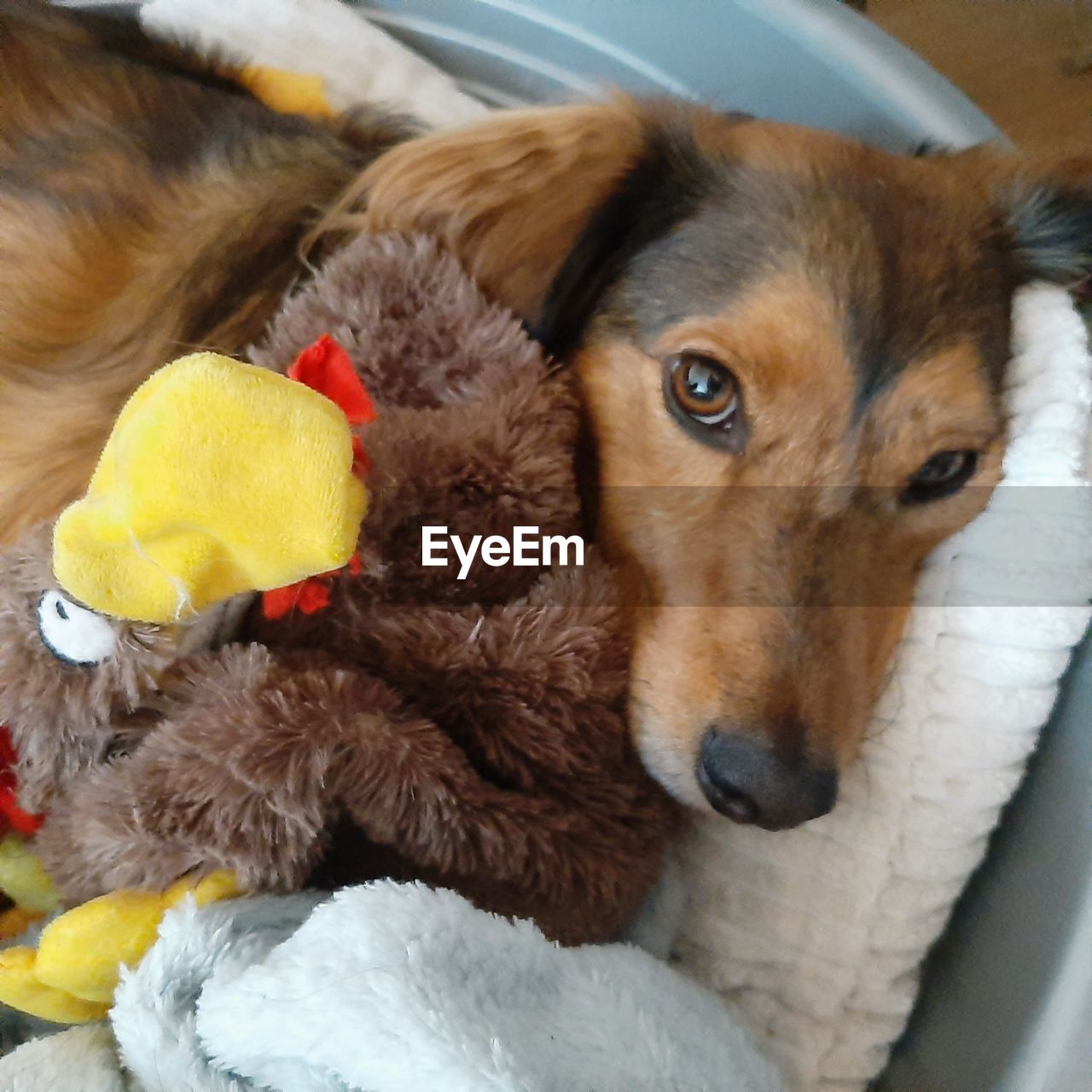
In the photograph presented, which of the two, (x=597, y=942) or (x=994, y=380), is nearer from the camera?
(x=597, y=942)

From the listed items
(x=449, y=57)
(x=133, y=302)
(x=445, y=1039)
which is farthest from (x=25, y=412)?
(x=449, y=57)

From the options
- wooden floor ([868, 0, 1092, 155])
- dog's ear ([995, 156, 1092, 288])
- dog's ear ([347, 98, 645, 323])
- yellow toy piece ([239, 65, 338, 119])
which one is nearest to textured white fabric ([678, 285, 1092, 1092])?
dog's ear ([995, 156, 1092, 288])

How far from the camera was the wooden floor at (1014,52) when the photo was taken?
2451 millimetres

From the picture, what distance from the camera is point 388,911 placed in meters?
0.74

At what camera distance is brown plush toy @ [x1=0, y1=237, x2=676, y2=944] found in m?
0.78

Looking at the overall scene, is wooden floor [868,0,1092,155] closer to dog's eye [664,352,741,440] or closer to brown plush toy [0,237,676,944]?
dog's eye [664,352,741,440]

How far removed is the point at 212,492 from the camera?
0.64 metres

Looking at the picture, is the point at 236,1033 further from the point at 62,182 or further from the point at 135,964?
the point at 62,182

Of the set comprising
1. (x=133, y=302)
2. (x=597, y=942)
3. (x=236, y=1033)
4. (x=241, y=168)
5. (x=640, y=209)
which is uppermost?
(x=640, y=209)

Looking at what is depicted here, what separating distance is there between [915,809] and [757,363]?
0.52 metres

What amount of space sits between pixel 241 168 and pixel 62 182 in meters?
0.23

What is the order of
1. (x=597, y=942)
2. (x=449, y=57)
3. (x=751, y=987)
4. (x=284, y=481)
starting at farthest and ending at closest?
1. (x=449, y=57)
2. (x=751, y=987)
3. (x=597, y=942)
4. (x=284, y=481)

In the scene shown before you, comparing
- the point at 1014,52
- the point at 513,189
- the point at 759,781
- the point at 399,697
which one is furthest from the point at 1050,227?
the point at 1014,52

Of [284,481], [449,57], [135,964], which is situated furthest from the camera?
[449,57]
